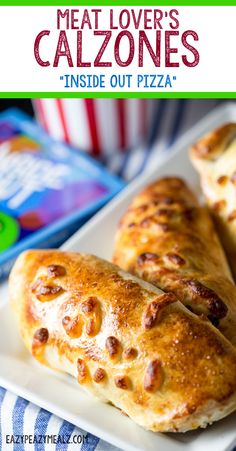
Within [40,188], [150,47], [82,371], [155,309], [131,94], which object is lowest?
[40,188]

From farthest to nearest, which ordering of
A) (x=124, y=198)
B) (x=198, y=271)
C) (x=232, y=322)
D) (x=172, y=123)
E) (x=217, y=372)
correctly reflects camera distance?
1. (x=172, y=123)
2. (x=124, y=198)
3. (x=198, y=271)
4. (x=232, y=322)
5. (x=217, y=372)

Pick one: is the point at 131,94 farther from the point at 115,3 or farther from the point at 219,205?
the point at 219,205

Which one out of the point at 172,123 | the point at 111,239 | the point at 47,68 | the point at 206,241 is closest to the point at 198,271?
the point at 206,241

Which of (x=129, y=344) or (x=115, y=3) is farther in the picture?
(x=115, y=3)

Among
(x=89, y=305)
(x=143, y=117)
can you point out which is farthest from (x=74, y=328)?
(x=143, y=117)

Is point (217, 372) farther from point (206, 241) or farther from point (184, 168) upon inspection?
point (184, 168)

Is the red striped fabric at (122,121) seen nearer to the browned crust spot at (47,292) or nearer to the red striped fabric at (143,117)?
the red striped fabric at (143,117)
